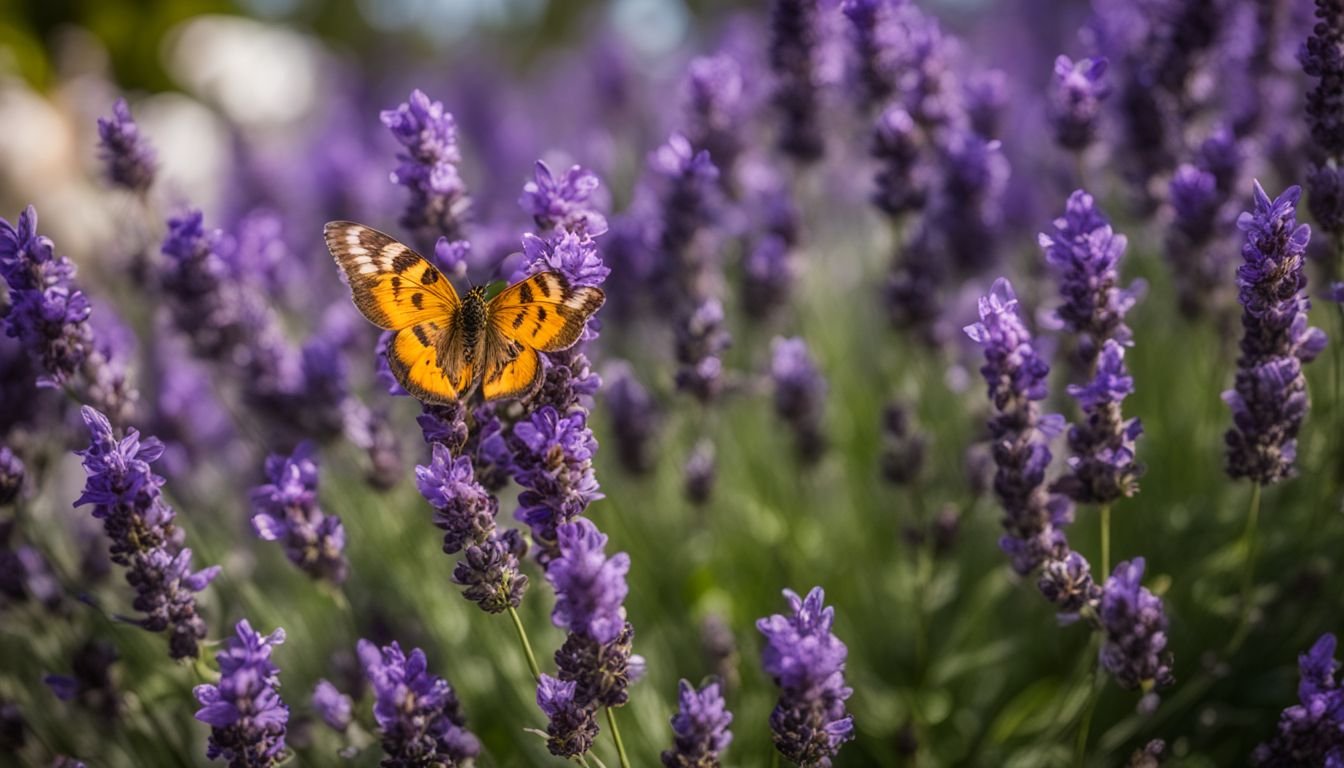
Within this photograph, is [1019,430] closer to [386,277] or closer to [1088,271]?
[1088,271]

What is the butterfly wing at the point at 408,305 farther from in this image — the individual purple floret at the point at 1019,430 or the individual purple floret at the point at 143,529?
the individual purple floret at the point at 1019,430

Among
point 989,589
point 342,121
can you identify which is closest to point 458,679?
point 989,589

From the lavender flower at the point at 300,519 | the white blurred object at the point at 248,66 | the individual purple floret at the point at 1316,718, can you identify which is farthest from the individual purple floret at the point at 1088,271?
the white blurred object at the point at 248,66

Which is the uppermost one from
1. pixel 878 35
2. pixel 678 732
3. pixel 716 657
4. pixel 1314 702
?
pixel 878 35

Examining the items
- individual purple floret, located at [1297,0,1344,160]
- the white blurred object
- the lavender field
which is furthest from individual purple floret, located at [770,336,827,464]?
the white blurred object

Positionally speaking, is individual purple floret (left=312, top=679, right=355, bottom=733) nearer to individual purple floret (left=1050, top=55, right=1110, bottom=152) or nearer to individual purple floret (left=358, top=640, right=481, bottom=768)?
individual purple floret (left=358, top=640, right=481, bottom=768)

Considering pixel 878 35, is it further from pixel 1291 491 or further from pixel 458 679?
pixel 458 679
